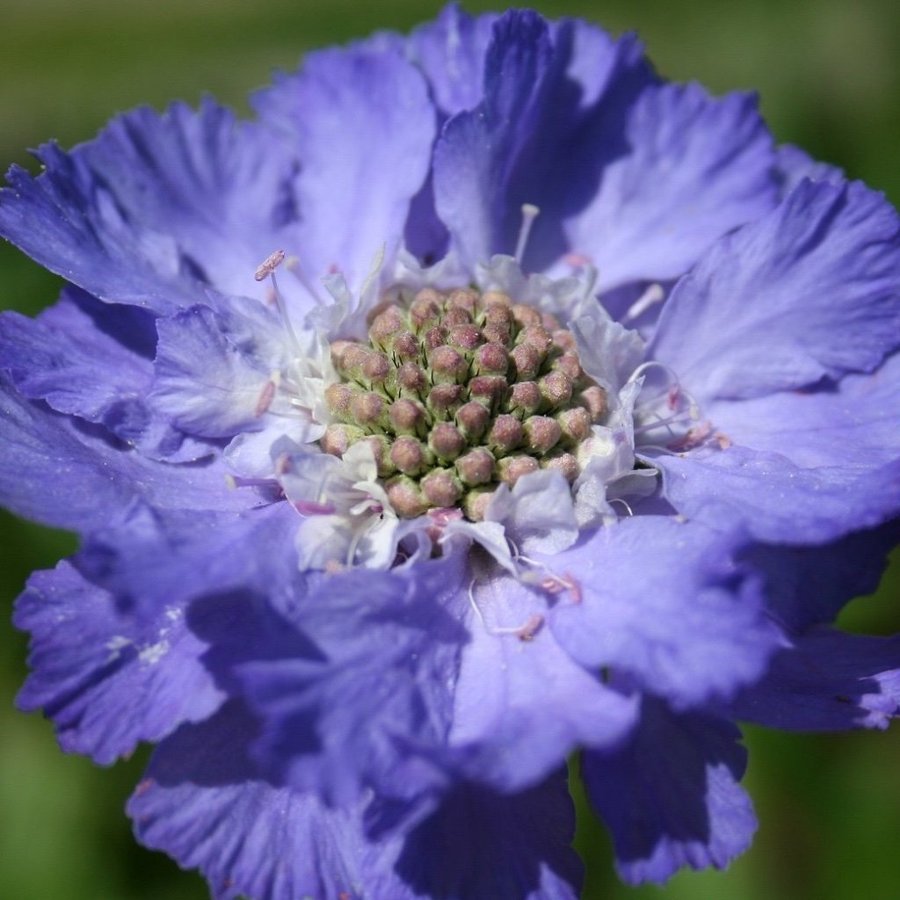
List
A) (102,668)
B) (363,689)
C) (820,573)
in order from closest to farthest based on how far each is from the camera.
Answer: (363,689) < (102,668) < (820,573)

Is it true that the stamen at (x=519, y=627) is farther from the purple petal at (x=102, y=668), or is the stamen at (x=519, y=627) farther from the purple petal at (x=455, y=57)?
the purple petal at (x=455, y=57)

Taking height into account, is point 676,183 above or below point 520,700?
above

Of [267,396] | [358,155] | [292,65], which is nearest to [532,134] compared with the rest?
[358,155]

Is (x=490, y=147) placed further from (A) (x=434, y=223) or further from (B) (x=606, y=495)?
(B) (x=606, y=495)

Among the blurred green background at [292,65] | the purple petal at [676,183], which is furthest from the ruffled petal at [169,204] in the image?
the blurred green background at [292,65]

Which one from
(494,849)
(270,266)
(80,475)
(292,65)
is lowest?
(494,849)

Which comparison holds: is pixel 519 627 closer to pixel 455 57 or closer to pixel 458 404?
pixel 458 404
